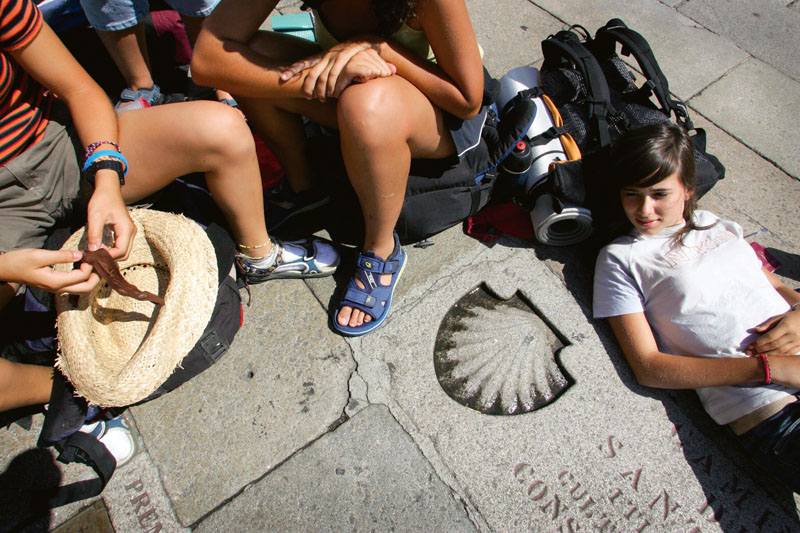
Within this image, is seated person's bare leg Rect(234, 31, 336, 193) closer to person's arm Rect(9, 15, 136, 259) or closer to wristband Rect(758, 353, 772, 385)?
person's arm Rect(9, 15, 136, 259)

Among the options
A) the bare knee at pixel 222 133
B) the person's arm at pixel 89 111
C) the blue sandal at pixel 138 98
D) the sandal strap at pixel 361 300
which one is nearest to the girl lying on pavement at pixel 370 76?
the bare knee at pixel 222 133

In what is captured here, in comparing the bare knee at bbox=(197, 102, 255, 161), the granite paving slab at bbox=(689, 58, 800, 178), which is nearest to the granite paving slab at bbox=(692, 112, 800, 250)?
the granite paving slab at bbox=(689, 58, 800, 178)

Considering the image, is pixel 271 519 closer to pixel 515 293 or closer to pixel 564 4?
pixel 515 293

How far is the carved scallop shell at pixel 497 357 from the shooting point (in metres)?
1.86

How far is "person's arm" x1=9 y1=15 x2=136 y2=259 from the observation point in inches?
57.6

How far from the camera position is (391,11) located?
5.02 feet

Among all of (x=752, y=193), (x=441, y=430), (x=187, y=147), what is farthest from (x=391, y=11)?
(x=752, y=193)

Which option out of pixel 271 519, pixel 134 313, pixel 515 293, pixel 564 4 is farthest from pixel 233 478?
pixel 564 4

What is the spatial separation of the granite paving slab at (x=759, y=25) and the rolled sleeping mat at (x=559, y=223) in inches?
84.4

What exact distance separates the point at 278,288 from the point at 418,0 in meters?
1.25

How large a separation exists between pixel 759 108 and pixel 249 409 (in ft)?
10.8

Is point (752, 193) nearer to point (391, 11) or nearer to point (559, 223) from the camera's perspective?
point (559, 223)

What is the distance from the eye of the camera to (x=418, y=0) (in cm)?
149

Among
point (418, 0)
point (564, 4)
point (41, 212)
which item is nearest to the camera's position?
point (418, 0)
